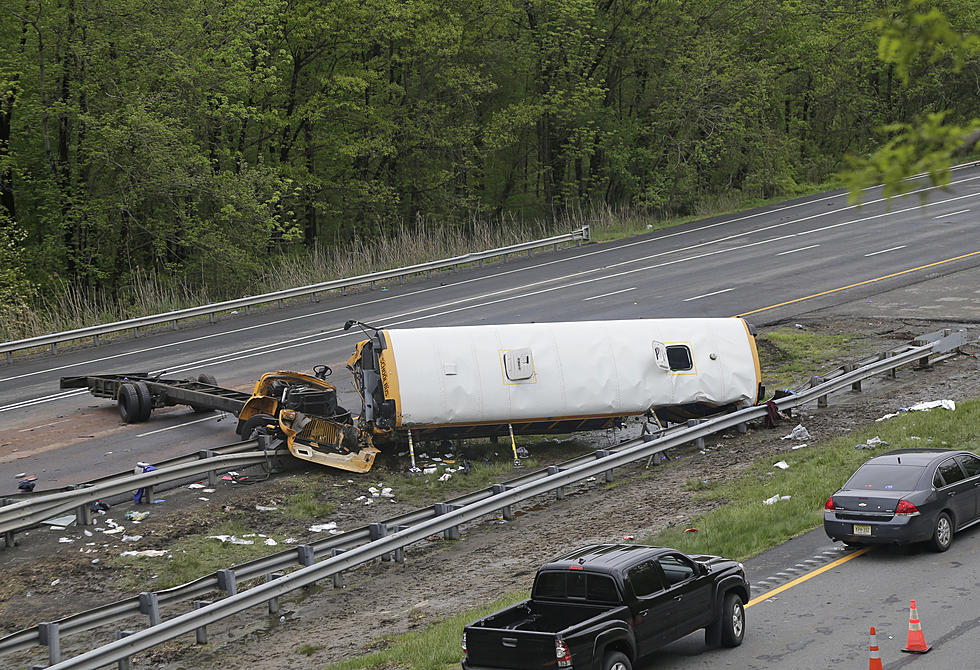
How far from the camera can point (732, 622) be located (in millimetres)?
11930

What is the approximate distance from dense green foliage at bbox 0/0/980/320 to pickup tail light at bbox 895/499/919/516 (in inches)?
958

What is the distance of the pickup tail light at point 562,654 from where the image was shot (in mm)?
9969

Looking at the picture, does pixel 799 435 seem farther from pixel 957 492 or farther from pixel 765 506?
pixel 957 492

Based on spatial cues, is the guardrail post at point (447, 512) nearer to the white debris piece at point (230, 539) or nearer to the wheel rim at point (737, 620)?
the white debris piece at point (230, 539)

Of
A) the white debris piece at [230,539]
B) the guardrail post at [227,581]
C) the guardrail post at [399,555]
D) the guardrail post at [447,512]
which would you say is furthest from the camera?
the white debris piece at [230,539]

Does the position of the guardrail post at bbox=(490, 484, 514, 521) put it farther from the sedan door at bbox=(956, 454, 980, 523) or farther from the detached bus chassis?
the sedan door at bbox=(956, 454, 980, 523)

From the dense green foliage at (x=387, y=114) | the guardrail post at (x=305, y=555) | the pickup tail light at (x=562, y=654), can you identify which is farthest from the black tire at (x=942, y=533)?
the dense green foliage at (x=387, y=114)

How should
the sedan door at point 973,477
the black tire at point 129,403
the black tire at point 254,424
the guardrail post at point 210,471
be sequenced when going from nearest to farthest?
1. the sedan door at point 973,477
2. the guardrail post at point 210,471
3. the black tire at point 254,424
4. the black tire at point 129,403

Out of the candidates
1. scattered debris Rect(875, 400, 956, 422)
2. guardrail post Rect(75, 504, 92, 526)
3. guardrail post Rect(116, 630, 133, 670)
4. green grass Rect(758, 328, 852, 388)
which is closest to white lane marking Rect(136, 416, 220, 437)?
guardrail post Rect(75, 504, 92, 526)

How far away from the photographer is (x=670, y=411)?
74.0 feet

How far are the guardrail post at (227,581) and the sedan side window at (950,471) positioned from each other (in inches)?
390

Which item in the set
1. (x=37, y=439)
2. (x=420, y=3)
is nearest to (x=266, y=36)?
(x=420, y=3)

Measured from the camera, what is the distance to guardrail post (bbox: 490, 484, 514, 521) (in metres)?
17.8

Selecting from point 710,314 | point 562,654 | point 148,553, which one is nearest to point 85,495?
point 148,553
